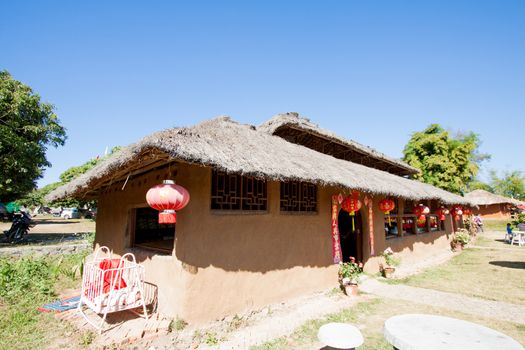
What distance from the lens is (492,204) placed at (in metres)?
31.9

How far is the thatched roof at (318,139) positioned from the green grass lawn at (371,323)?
17.4 feet

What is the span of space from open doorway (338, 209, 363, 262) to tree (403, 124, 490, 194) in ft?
56.4

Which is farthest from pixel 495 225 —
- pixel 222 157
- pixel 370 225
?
pixel 222 157

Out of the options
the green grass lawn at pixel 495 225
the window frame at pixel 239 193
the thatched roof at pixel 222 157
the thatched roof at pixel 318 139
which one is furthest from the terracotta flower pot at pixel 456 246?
the green grass lawn at pixel 495 225

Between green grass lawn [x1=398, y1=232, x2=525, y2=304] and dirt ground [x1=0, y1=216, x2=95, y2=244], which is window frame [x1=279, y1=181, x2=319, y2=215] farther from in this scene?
dirt ground [x1=0, y1=216, x2=95, y2=244]

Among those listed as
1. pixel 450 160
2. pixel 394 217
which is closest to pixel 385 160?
pixel 394 217

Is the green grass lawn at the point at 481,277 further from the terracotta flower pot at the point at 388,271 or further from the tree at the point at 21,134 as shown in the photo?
the tree at the point at 21,134

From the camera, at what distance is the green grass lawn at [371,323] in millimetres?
4414

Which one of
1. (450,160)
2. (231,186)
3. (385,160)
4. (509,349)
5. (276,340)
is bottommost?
(276,340)

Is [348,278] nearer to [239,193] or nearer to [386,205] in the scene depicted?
[386,205]

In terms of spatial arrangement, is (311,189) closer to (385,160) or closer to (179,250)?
(179,250)

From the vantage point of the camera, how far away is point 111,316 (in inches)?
205

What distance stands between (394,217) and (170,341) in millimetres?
9690

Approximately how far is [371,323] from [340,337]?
97.0 inches
